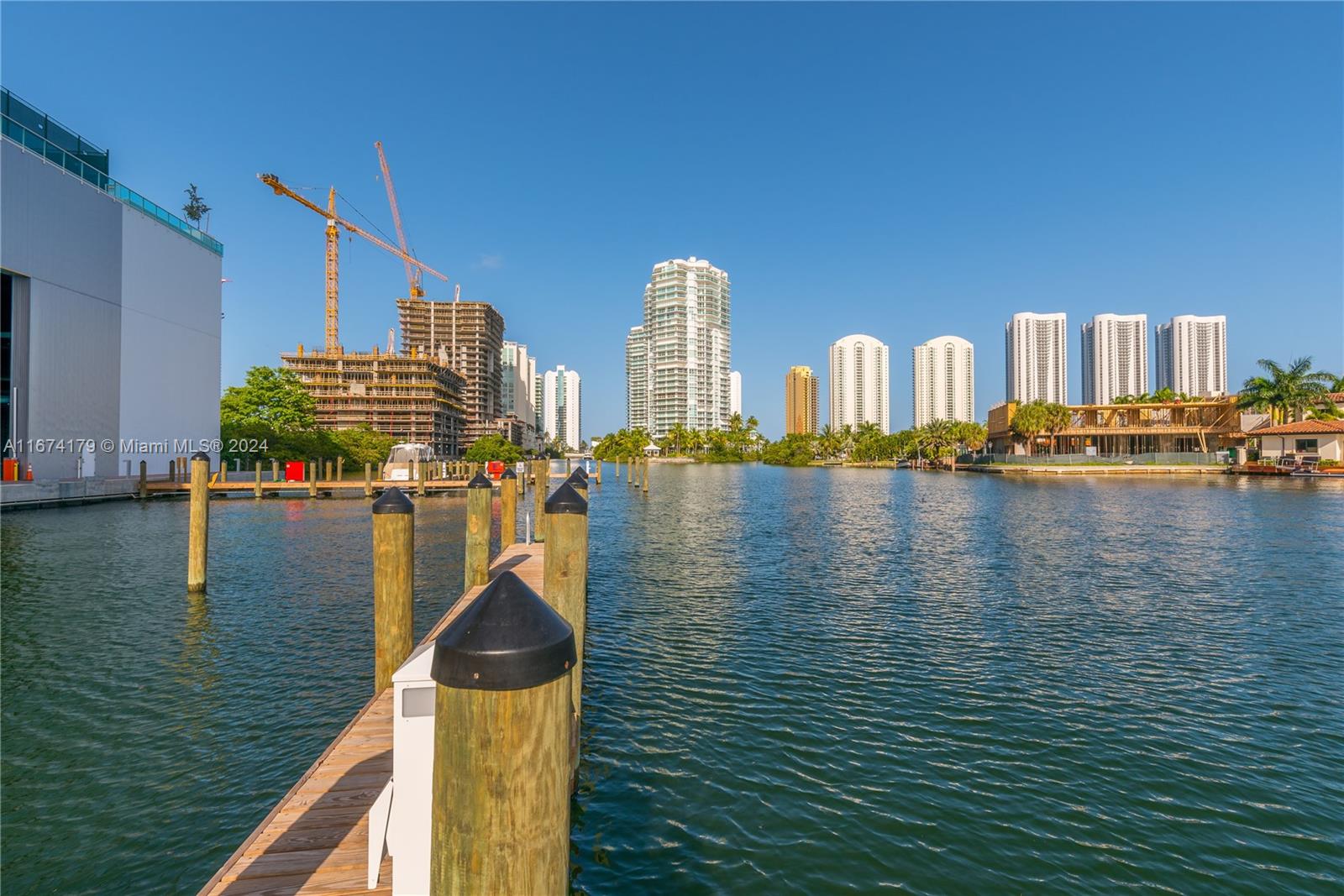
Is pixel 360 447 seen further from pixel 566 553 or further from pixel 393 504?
pixel 566 553

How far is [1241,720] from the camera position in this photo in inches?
370

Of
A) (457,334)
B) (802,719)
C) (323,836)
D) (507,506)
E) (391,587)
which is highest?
(457,334)

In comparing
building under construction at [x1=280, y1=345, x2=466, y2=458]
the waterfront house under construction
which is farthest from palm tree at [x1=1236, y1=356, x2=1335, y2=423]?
building under construction at [x1=280, y1=345, x2=466, y2=458]

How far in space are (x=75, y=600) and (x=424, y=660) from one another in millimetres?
17663

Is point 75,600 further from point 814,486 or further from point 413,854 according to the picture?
point 814,486

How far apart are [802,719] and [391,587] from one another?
6.57m

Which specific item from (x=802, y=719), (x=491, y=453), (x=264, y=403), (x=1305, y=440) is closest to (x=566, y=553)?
(x=802, y=719)

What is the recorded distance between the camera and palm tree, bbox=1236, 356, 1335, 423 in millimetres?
79938

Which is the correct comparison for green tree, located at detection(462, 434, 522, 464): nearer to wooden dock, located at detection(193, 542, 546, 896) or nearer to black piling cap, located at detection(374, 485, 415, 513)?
black piling cap, located at detection(374, 485, 415, 513)

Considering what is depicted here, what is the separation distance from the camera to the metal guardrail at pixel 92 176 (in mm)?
40531

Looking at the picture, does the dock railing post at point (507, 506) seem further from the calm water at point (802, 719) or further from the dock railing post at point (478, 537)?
the dock railing post at point (478, 537)

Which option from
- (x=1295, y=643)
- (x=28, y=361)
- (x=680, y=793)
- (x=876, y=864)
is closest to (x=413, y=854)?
(x=680, y=793)

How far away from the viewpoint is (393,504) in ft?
31.1

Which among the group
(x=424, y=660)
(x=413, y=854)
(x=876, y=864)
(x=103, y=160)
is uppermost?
(x=103, y=160)
